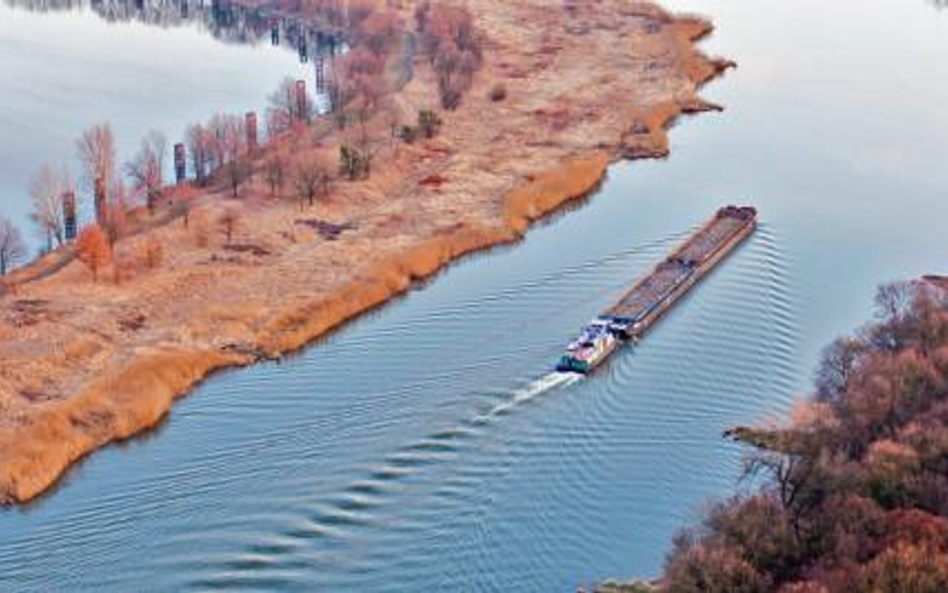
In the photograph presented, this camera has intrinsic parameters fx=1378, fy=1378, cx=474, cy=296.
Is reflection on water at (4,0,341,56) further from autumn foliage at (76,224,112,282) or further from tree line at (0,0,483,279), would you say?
autumn foliage at (76,224,112,282)

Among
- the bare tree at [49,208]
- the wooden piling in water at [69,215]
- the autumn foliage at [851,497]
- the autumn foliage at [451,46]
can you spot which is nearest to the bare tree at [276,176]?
the bare tree at [49,208]

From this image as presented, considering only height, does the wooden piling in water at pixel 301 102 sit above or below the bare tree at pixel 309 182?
above

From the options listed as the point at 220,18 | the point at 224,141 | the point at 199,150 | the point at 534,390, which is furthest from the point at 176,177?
the point at 220,18

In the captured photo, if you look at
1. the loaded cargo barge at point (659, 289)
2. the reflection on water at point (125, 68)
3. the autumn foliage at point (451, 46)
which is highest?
the autumn foliage at point (451, 46)

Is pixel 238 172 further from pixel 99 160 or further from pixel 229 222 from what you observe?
pixel 229 222

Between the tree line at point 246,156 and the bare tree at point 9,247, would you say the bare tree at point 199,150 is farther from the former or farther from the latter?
the bare tree at point 9,247

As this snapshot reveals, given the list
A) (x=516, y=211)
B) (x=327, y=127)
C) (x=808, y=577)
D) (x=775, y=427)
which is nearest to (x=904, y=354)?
(x=775, y=427)
